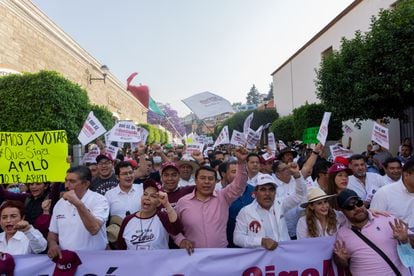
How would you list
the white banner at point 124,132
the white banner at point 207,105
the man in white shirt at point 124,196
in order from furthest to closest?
the white banner at point 124,132
the white banner at point 207,105
the man in white shirt at point 124,196

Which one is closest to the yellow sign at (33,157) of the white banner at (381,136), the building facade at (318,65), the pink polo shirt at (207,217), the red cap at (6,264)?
the red cap at (6,264)

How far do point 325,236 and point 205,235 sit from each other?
110 cm

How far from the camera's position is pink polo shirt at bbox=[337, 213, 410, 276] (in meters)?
3.06

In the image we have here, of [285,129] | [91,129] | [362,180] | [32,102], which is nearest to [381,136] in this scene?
[362,180]

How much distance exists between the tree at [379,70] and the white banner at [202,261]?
388 inches

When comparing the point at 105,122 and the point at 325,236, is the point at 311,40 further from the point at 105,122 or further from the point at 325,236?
the point at 325,236

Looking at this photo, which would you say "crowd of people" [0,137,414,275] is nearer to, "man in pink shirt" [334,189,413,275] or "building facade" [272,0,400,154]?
"man in pink shirt" [334,189,413,275]

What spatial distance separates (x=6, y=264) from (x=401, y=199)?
12.1ft

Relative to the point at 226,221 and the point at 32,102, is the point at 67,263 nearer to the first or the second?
the point at 226,221

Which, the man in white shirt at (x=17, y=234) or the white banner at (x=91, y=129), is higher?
the white banner at (x=91, y=129)

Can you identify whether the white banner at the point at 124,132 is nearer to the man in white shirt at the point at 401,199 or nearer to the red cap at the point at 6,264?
the red cap at the point at 6,264

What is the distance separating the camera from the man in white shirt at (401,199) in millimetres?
3584

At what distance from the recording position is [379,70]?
42.4ft

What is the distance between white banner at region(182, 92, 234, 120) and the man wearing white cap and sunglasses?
3.97 metres
